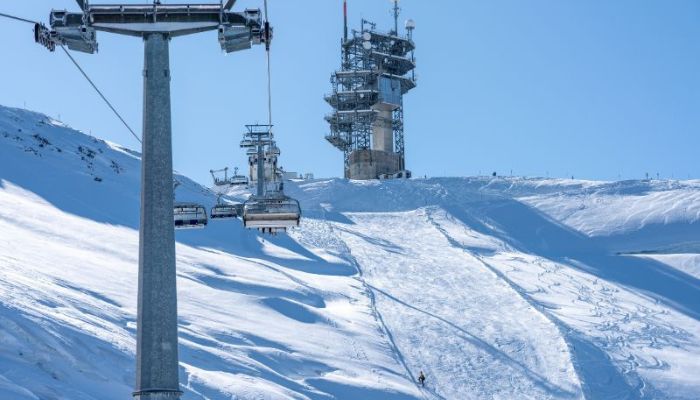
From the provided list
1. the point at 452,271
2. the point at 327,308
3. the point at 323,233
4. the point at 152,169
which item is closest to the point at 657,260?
the point at 452,271

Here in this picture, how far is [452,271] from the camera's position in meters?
52.5

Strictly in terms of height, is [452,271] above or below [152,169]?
below

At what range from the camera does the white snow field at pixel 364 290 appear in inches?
1190

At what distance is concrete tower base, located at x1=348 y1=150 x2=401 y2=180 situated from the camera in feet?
293

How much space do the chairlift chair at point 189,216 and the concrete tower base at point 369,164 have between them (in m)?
75.2

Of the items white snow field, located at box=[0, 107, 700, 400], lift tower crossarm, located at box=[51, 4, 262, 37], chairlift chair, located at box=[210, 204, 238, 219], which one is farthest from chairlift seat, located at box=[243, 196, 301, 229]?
white snow field, located at box=[0, 107, 700, 400]

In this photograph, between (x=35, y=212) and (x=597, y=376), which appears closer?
(x=597, y=376)

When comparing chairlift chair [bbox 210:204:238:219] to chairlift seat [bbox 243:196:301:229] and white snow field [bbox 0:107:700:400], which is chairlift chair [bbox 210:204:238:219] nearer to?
chairlift seat [bbox 243:196:301:229]

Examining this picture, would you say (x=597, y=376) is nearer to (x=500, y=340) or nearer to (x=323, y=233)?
(x=500, y=340)

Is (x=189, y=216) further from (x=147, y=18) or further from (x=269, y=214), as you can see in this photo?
(x=147, y=18)

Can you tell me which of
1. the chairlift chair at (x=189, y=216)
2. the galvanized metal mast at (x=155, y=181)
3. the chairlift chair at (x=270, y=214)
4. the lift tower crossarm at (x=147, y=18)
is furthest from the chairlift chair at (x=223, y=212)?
the galvanized metal mast at (x=155, y=181)

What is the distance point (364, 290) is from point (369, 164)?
4256 cm

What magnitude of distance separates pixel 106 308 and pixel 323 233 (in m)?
28.3

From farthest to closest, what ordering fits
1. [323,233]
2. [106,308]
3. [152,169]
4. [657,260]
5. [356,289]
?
1. [323,233]
2. [657,260]
3. [356,289]
4. [106,308]
5. [152,169]
